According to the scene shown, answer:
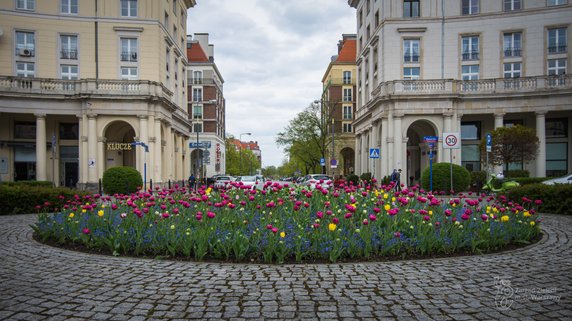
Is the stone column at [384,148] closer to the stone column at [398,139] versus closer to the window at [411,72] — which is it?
the stone column at [398,139]

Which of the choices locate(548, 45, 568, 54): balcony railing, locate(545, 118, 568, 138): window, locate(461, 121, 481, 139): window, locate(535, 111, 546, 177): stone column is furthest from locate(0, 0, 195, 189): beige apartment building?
locate(545, 118, 568, 138): window

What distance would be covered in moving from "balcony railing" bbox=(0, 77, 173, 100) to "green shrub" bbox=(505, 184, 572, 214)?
28092 mm

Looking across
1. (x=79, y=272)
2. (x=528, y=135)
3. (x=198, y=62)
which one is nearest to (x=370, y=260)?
(x=79, y=272)

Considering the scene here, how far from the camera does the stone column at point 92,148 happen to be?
31438 millimetres

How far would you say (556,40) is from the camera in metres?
33.3

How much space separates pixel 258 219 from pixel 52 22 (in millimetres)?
34951

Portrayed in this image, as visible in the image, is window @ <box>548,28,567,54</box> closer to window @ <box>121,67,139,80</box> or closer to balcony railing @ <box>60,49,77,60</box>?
window @ <box>121,67,139,80</box>

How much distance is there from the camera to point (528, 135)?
26.4 m

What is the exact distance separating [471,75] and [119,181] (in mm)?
31761

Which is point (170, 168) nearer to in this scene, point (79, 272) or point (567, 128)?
point (79, 272)

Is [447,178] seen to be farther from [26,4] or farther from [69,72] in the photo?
[26,4]

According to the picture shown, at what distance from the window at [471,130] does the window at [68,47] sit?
36.9 m

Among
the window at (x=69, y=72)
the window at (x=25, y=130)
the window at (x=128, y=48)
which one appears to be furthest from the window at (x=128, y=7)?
the window at (x=25, y=130)

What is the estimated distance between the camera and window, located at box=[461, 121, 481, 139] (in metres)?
36.5
